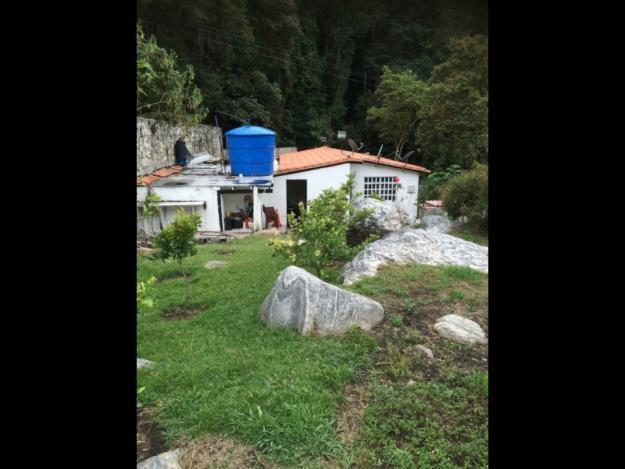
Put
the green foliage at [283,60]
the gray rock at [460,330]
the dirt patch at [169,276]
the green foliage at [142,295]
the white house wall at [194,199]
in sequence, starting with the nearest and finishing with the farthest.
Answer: the green foliage at [142,295]
the gray rock at [460,330]
the dirt patch at [169,276]
the white house wall at [194,199]
the green foliage at [283,60]

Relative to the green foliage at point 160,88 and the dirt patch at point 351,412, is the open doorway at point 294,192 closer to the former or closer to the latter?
the green foliage at point 160,88

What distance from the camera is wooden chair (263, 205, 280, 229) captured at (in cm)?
1794

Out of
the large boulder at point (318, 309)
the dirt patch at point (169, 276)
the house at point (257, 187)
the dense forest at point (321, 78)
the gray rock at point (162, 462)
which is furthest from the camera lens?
the dense forest at point (321, 78)

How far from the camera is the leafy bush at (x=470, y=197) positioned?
1352 centimetres

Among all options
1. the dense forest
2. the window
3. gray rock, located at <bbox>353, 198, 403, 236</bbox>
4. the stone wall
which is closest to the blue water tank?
the stone wall

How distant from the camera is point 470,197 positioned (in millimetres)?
14125

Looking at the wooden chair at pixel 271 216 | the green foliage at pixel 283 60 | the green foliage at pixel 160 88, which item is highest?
the green foliage at pixel 283 60

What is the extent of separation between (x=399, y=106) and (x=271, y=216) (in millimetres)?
11807

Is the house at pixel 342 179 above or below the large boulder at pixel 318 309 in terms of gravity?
above

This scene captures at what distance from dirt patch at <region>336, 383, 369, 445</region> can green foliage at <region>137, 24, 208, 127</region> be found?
45.6 ft

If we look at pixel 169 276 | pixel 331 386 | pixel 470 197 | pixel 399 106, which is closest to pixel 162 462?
pixel 331 386

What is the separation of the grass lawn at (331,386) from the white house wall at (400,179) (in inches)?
497

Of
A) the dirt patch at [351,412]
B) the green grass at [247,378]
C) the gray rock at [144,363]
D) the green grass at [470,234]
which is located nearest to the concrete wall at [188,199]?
the green grass at [470,234]
